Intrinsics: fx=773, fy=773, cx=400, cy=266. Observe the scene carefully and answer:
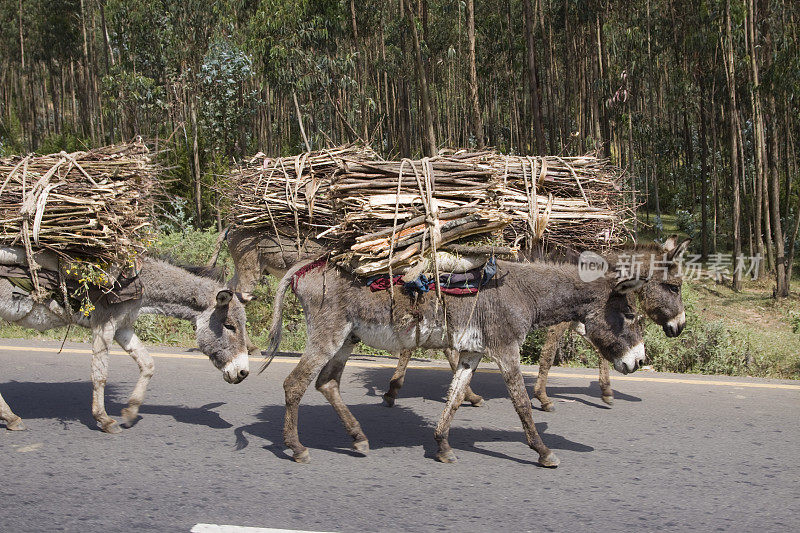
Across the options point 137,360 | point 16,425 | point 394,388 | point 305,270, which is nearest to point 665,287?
point 394,388

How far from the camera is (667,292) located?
7.31 meters

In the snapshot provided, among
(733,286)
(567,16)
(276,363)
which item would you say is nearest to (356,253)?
(276,363)

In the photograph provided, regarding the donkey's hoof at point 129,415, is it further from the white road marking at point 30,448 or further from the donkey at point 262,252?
the donkey at point 262,252

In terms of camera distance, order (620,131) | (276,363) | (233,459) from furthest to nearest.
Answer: (620,131) < (276,363) < (233,459)

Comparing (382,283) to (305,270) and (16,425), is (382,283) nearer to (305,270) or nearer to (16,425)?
(305,270)

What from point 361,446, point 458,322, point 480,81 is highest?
point 480,81

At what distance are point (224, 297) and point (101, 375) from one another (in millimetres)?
1242

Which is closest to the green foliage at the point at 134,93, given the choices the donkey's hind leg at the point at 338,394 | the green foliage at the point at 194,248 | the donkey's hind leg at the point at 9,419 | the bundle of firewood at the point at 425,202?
the green foliage at the point at 194,248

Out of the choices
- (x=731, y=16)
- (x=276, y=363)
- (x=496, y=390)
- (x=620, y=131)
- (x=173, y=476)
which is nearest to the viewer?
(x=173, y=476)

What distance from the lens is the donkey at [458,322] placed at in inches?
239

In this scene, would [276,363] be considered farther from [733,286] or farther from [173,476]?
[733,286]

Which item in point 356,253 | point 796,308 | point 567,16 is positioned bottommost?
point 796,308

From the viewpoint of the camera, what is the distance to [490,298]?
6.18 m

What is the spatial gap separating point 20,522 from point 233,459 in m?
1.65
